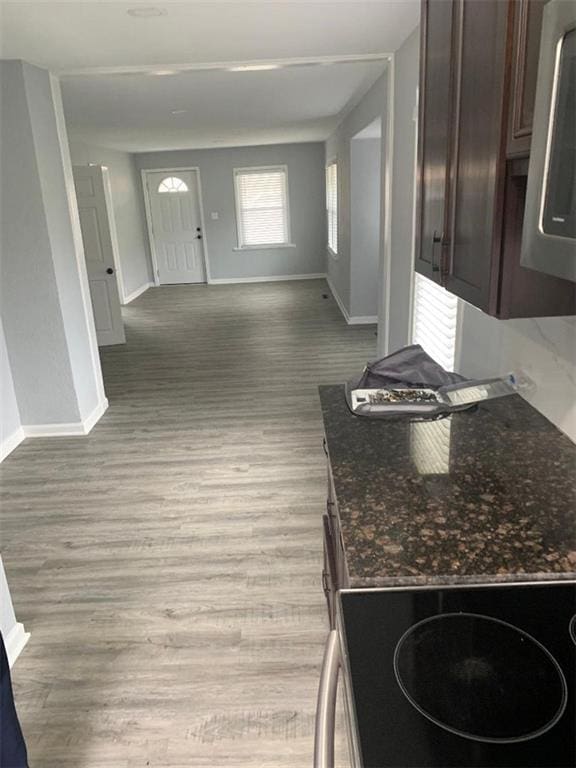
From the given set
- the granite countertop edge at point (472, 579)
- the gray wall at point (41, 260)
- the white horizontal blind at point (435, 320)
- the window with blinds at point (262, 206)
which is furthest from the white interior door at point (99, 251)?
the granite countertop edge at point (472, 579)

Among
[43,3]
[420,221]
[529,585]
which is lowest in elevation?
[529,585]

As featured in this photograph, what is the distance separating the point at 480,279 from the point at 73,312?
330 cm

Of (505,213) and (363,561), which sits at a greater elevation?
(505,213)

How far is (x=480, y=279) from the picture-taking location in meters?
1.35

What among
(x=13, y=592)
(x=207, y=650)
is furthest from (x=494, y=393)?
(x=13, y=592)

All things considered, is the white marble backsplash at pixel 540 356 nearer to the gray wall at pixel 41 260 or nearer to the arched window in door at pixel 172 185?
the gray wall at pixel 41 260

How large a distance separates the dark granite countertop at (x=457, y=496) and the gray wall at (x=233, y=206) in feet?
29.1

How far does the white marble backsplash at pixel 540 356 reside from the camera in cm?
149

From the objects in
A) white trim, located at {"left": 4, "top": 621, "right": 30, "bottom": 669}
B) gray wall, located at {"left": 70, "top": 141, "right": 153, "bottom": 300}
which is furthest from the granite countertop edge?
→ gray wall, located at {"left": 70, "top": 141, "right": 153, "bottom": 300}

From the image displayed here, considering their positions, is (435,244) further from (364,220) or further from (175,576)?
(364,220)

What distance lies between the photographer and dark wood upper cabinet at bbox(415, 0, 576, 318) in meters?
1.11

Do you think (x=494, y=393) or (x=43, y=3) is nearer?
(x=494, y=393)

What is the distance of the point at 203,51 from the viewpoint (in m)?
3.26

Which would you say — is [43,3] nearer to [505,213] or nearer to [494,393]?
[505,213]
